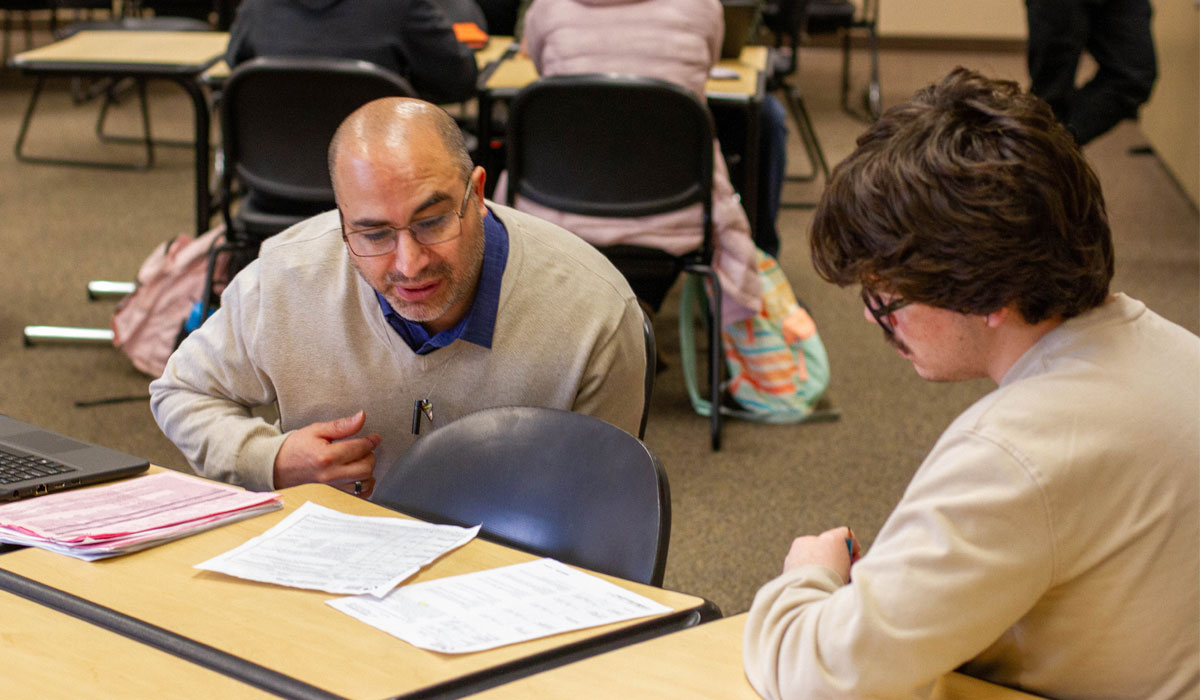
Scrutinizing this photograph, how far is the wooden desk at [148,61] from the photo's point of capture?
3.36 m

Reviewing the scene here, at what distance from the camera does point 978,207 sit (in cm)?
97

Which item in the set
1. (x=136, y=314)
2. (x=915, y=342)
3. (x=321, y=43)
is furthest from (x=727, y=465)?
(x=915, y=342)

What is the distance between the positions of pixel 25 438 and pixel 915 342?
1207 mm

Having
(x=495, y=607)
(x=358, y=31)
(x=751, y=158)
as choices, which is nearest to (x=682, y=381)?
(x=751, y=158)

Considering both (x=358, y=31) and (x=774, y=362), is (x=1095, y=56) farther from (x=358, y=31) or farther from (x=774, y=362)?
(x=358, y=31)

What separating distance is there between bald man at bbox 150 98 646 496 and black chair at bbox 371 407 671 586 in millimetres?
158

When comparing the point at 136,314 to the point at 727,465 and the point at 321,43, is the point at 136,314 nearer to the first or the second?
the point at 321,43

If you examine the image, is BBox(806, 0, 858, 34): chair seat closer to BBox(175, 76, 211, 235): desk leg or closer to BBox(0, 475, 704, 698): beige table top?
BBox(175, 76, 211, 235): desk leg

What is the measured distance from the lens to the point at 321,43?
3.02 m

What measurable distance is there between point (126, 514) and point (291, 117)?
1626mm

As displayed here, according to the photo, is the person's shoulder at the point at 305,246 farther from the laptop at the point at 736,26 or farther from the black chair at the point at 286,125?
the laptop at the point at 736,26

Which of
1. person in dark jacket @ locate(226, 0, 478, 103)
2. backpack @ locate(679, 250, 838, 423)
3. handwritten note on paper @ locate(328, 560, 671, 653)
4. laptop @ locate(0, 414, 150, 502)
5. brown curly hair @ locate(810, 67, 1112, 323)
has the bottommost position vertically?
backpack @ locate(679, 250, 838, 423)

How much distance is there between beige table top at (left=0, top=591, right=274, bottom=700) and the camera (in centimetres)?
108

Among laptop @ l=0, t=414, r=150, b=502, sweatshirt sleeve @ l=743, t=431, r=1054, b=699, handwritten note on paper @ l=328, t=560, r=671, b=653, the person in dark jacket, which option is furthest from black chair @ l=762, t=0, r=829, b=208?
sweatshirt sleeve @ l=743, t=431, r=1054, b=699
